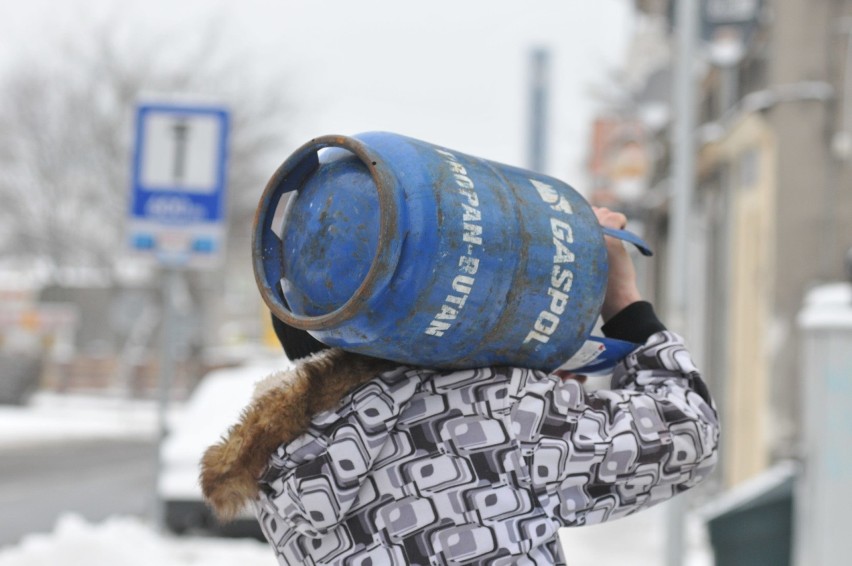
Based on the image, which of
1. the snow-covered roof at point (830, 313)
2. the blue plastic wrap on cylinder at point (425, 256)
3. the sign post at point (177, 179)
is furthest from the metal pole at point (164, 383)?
the blue plastic wrap on cylinder at point (425, 256)

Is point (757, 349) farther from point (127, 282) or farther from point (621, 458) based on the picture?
point (127, 282)

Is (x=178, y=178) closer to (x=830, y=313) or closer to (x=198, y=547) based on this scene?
(x=198, y=547)

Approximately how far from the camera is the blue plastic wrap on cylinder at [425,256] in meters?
1.77

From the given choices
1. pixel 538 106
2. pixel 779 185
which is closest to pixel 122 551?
pixel 779 185

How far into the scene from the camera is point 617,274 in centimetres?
212

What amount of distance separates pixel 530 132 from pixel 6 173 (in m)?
16.6

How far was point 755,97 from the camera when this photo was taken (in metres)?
11.3

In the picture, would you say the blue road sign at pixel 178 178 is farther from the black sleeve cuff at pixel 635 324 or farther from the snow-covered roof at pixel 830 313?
the black sleeve cuff at pixel 635 324

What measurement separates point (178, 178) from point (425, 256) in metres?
7.36

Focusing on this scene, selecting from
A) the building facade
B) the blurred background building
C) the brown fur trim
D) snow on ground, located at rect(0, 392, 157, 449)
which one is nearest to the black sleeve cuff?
the brown fur trim

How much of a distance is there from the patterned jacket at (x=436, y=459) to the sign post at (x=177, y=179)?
7.04 metres

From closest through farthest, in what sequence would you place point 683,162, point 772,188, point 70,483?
point 683,162
point 772,188
point 70,483

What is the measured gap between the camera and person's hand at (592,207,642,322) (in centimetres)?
209

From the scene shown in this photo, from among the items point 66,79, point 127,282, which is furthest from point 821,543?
point 127,282
